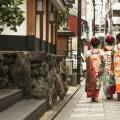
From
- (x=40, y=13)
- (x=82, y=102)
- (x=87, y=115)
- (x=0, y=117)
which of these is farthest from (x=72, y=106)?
(x=0, y=117)

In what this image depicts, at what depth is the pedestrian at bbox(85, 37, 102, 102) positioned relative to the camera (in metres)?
18.8

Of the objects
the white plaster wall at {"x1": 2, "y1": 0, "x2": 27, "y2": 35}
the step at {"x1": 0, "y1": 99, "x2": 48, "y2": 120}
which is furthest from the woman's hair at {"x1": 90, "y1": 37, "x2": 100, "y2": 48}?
the step at {"x1": 0, "y1": 99, "x2": 48, "y2": 120}

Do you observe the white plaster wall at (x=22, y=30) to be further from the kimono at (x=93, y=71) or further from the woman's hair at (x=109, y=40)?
the woman's hair at (x=109, y=40)

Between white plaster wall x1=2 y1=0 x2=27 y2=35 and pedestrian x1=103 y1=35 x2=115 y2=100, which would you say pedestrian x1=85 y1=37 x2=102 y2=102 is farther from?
white plaster wall x1=2 y1=0 x2=27 y2=35

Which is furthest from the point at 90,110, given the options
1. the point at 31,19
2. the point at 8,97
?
the point at 31,19

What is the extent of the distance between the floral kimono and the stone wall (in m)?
3.89

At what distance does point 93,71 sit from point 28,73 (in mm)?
5147

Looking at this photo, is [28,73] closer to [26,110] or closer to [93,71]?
[26,110]

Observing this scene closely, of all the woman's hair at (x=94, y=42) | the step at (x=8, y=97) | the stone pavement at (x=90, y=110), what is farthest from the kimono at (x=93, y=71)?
the step at (x=8, y=97)

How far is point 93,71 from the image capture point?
19016mm

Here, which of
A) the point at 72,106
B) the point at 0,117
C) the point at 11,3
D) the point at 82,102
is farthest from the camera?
the point at 82,102

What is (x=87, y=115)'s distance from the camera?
46.9 ft

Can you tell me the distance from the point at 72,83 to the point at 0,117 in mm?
19231

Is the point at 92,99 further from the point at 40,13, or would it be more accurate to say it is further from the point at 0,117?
the point at 0,117
